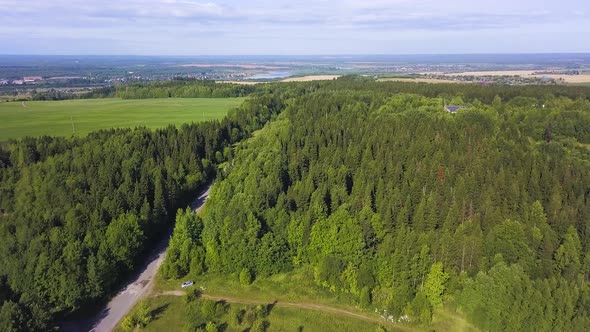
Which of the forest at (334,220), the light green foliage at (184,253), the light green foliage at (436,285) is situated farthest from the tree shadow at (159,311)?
the light green foliage at (436,285)

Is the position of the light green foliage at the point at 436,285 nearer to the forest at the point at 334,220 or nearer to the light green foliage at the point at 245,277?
the forest at the point at 334,220

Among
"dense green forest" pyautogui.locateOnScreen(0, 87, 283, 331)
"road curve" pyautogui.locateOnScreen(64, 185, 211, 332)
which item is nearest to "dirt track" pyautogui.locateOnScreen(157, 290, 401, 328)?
"road curve" pyautogui.locateOnScreen(64, 185, 211, 332)

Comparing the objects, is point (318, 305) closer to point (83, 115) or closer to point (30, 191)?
point (30, 191)

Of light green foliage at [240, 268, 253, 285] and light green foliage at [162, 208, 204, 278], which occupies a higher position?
light green foliage at [162, 208, 204, 278]

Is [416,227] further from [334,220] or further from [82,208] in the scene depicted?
[82,208]

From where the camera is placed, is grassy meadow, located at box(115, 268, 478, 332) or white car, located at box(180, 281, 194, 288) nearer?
grassy meadow, located at box(115, 268, 478, 332)

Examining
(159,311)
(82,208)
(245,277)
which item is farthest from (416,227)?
(82,208)

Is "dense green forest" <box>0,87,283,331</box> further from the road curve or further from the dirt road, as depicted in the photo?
the dirt road
